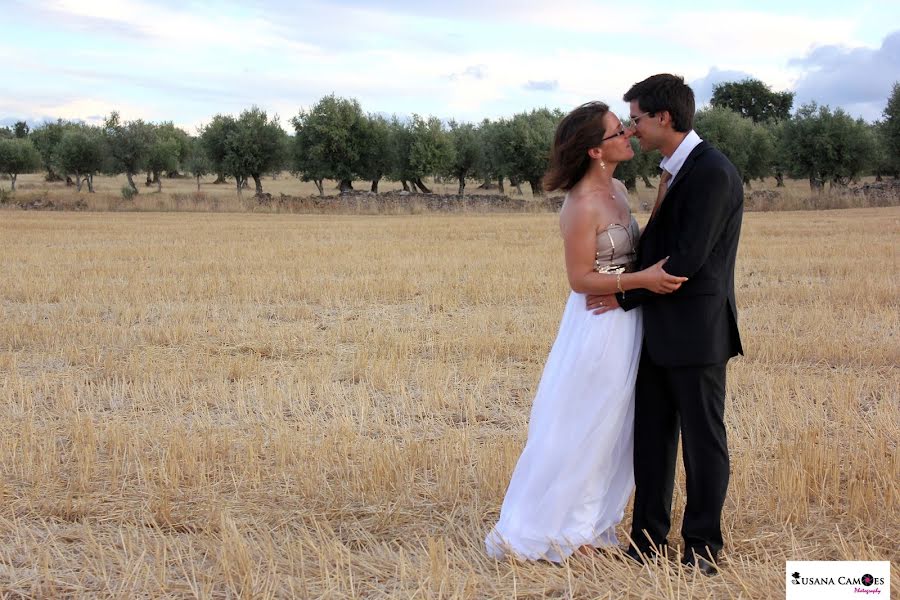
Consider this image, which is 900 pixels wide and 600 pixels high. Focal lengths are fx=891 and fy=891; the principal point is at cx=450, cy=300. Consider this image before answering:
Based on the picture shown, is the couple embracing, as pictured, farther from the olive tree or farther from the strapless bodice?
the olive tree

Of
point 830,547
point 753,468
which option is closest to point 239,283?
point 753,468

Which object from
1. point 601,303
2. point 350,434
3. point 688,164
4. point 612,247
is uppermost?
point 688,164

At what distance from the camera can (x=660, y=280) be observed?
421 cm

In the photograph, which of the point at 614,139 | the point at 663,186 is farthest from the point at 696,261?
the point at 614,139

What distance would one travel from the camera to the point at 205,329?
463 inches

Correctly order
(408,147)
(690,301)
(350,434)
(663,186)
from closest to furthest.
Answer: (690,301) < (663,186) < (350,434) < (408,147)

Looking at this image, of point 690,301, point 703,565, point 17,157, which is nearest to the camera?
point 690,301

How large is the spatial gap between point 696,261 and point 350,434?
3.60 meters

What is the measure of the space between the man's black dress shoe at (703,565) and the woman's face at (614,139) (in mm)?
2013

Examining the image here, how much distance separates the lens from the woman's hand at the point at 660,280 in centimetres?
418

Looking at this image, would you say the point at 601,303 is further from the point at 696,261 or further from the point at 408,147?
the point at 408,147

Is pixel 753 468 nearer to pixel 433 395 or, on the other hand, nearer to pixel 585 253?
pixel 585 253

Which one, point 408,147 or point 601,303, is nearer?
point 601,303

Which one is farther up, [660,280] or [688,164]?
[688,164]
